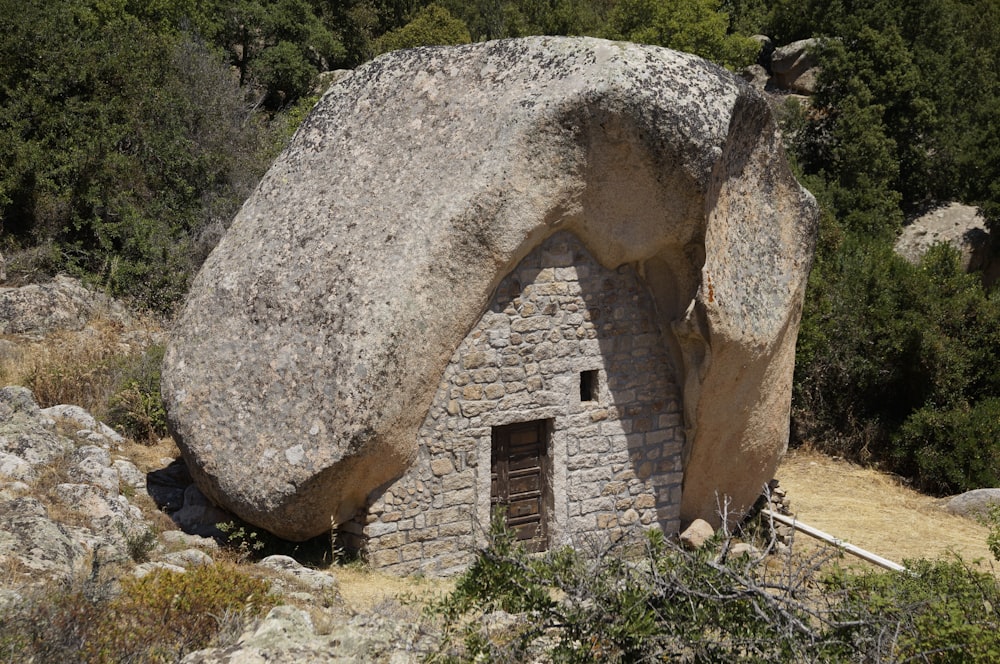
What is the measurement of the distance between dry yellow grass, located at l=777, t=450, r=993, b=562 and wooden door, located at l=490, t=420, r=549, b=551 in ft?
11.5

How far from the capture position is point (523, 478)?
883 centimetres

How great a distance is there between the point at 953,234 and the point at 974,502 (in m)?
10.9

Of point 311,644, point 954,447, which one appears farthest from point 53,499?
point 954,447

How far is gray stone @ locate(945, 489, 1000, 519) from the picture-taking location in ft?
40.2

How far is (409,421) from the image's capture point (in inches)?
307

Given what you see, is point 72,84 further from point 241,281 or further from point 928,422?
point 928,422

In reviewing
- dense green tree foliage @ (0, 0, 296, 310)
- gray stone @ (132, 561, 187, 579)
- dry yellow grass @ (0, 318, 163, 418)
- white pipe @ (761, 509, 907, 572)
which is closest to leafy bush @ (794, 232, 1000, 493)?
white pipe @ (761, 509, 907, 572)

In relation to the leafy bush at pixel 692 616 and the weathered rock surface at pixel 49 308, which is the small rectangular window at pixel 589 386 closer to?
the leafy bush at pixel 692 616

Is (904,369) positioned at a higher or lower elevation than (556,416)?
higher

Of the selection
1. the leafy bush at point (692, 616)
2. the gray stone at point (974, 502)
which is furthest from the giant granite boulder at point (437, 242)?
the gray stone at point (974, 502)

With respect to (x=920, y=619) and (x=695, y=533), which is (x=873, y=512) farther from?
(x=920, y=619)

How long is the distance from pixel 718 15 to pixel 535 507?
19.8 m

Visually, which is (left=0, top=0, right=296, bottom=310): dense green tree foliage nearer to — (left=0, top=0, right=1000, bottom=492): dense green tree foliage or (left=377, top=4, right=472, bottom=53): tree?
(left=0, top=0, right=1000, bottom=492): dense green tree foliage

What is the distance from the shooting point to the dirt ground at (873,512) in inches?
437
